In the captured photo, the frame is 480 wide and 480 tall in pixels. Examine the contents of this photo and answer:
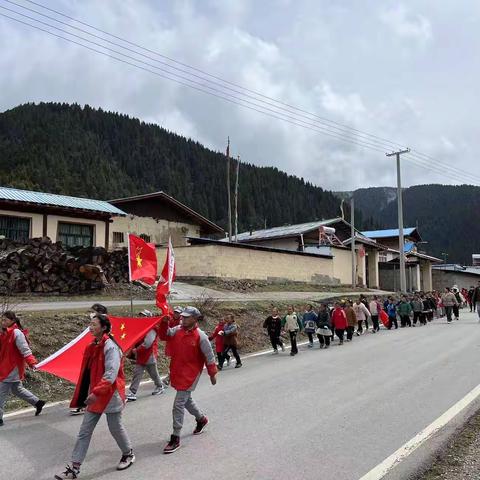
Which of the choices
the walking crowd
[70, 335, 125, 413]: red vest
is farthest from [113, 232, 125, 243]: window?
[70, 335, 125, 413]: red vest

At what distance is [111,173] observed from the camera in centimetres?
10712

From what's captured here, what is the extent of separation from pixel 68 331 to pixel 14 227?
58.1 feet

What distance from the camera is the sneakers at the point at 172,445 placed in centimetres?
600

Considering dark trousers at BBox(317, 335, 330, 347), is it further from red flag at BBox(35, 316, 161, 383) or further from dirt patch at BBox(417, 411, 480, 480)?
dirt patch at BBox(417, 411, 480, 480)

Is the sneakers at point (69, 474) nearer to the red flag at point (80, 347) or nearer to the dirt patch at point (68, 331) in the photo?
the red flag at point (80, 347)

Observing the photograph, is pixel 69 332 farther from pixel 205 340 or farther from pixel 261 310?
pixel 261 310

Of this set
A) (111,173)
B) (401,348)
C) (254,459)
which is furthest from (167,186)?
(254,459)

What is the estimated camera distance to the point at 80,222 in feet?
99.6

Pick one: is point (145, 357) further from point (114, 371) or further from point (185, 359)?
point (114, 371)

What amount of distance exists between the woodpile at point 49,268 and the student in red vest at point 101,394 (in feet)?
51.9

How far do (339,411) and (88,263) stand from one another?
55.6 feet

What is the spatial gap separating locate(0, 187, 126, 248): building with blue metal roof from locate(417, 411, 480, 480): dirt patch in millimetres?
23261

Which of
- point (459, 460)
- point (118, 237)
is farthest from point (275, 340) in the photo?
point (118, 237)

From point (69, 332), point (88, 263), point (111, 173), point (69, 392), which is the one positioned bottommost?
point (69, 392)
